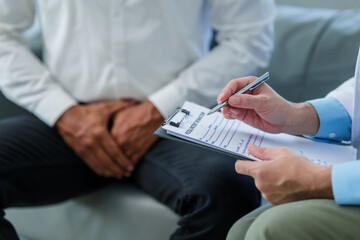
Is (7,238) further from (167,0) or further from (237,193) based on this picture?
(167,0)

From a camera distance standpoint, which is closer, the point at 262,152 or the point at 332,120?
the point at 262,152

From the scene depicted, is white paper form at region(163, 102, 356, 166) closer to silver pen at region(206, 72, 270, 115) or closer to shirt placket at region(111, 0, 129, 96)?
silver pen at region(206, 72, 270, 115)

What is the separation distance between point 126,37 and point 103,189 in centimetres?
37

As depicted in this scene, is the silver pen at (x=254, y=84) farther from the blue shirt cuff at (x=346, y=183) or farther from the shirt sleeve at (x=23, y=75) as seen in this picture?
the shirt sleeve at (x=23, y=75)

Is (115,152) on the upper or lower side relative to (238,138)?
lower

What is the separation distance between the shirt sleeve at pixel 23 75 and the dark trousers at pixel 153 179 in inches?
1.9

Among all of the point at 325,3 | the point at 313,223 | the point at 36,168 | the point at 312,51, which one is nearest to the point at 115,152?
the point at 36,168

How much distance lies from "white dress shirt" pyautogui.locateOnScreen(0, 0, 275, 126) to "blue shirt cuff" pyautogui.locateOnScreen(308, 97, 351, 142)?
24 cm

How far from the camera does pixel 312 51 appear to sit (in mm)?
1015

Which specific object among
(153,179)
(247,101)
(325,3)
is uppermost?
(325,3)

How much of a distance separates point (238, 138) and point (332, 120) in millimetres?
197

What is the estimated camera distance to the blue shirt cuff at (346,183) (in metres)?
0.45

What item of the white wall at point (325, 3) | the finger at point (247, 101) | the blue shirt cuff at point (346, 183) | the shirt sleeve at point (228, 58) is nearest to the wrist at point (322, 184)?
the blue shirt cuff at point (346, 183)

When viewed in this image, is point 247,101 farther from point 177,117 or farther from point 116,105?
point 116,105
